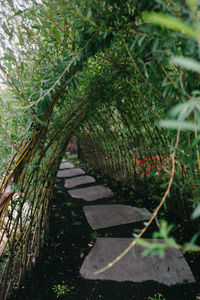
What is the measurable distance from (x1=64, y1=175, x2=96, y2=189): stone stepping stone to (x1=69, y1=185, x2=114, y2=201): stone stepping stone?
1.35 feet

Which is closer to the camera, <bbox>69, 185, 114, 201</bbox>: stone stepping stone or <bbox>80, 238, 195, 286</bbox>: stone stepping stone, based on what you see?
<bbox>80, 238, 195, 286</bbox>: stone stepping stone

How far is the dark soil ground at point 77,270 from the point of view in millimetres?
1755

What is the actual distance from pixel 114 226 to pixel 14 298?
1512 mm

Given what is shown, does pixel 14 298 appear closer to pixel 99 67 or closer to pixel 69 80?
pixel 69 80

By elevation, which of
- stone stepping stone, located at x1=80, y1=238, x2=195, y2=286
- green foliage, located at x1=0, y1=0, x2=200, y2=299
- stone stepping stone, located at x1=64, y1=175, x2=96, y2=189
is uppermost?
green foliage, located at x1=0, y1=0, x2=200, y2=299

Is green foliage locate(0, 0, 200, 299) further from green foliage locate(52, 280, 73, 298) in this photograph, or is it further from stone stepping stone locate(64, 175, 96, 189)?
stone stepping stone locate(64, 175, 96, 189)

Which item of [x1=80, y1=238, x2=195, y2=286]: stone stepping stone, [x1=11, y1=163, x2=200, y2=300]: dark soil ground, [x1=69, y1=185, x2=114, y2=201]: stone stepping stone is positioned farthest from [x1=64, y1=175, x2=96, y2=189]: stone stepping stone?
[x1=80, y1=238, x2=195, y2=286]: stone stepping stone

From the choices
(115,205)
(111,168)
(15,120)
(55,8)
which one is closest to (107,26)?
(55,8)

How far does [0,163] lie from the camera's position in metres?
1.34

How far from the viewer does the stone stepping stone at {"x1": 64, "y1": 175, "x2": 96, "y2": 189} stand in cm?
486

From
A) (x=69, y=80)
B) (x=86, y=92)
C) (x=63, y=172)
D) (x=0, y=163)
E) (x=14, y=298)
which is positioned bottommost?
(x=14, y=298)

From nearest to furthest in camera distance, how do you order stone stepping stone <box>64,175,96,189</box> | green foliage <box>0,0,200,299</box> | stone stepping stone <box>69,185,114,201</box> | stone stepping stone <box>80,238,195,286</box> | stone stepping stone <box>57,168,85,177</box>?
green foliage <box>0,0,200,299</box> < stone stepping stone <box>80,238,195,286</box> < stone stepping stone <box>69,185,114,201</box> < stone stepping stone <box>64,175,96,189</box> < stone stepping stone <box>57,168,85,177</box>

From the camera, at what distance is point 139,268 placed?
203 centimetres

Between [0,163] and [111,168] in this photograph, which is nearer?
[0,163]
